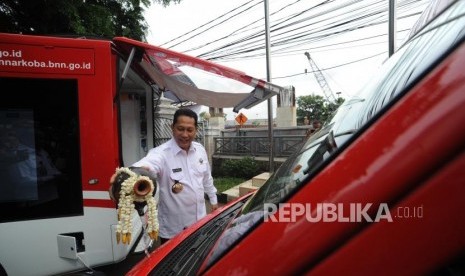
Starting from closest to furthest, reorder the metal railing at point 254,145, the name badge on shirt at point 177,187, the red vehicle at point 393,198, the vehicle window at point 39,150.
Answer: the red vehicle at point 393,198 → the name badge on shirt at point 177,187 → the vehicle window at point 39,150 → the metal railing at point 254,145

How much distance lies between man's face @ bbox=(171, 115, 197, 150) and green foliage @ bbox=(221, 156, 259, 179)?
725 centimetres

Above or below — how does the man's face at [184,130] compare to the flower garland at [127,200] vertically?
above

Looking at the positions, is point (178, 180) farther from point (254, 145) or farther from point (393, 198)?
point (254, 145)

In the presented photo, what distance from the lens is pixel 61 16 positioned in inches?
193

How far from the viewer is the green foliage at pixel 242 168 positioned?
32.2 feet

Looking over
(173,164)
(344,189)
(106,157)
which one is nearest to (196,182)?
(173,164)

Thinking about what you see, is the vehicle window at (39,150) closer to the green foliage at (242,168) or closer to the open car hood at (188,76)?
the open car hood at (188,76)

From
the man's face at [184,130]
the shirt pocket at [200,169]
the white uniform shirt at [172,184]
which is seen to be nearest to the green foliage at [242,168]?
the shirt pocket at [200,169]

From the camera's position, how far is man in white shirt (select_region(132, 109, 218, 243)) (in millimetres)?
2582

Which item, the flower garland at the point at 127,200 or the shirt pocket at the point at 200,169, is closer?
the flower garland at the point at 127,200
